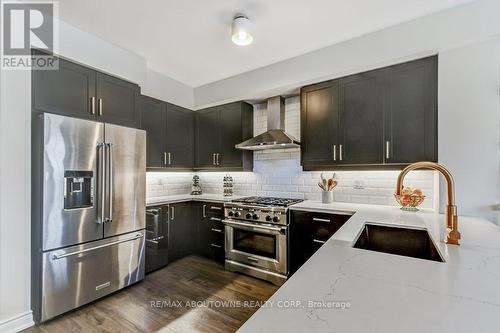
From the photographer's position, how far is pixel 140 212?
2707 mm

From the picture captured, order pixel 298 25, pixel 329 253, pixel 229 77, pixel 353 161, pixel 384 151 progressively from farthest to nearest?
pixel 229 77 → pixel 353 161 → pixel 384 151 → pixel 298 25 → pixel 329 253

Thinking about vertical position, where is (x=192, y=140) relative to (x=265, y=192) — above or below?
above

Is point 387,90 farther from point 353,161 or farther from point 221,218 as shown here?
point 221,218

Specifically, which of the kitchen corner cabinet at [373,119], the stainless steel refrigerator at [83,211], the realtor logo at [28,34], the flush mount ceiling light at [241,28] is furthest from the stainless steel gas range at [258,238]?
the realtor logo at [28,34]

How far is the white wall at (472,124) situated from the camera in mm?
1927

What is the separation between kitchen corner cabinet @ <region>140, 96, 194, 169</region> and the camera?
3.25 meters

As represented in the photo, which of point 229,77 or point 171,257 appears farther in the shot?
point 229,77

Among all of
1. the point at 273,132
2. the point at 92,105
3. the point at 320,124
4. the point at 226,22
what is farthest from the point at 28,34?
the point at 320,124

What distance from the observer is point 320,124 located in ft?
9.26

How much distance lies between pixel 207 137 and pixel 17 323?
289 centimetres

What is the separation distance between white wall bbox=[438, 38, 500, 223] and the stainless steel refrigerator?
3.16m

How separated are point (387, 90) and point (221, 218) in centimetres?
252

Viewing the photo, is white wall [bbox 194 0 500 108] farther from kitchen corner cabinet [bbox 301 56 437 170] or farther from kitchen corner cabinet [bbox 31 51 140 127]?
kitchen corner cabinet [bbox 31 51 140 127]

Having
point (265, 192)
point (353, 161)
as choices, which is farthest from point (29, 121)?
point (353, 161)
